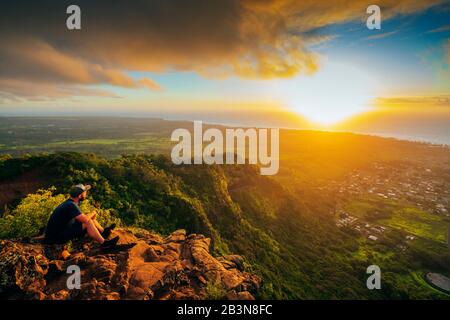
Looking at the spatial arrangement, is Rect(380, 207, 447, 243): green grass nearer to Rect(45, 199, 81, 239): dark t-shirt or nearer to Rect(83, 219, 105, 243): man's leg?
Rect(83, 219, 105, 243): man's leg

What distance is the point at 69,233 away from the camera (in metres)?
10.4

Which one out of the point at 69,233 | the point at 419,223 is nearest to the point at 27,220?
the point at 69,233

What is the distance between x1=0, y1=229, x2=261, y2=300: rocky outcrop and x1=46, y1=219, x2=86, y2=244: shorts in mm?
627

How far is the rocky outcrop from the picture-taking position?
8.74 m

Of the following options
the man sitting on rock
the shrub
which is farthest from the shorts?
the shrub

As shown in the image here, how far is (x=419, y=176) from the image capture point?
164 metres

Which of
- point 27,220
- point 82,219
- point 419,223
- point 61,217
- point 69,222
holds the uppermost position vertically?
point 61,217

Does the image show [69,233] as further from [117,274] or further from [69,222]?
[117,274]

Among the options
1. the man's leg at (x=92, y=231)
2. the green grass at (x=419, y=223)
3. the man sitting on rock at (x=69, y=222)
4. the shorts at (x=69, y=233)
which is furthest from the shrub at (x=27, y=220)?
the green grass at (x=419, y=223)

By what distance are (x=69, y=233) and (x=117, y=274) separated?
2701mm

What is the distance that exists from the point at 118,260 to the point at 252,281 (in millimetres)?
6102
